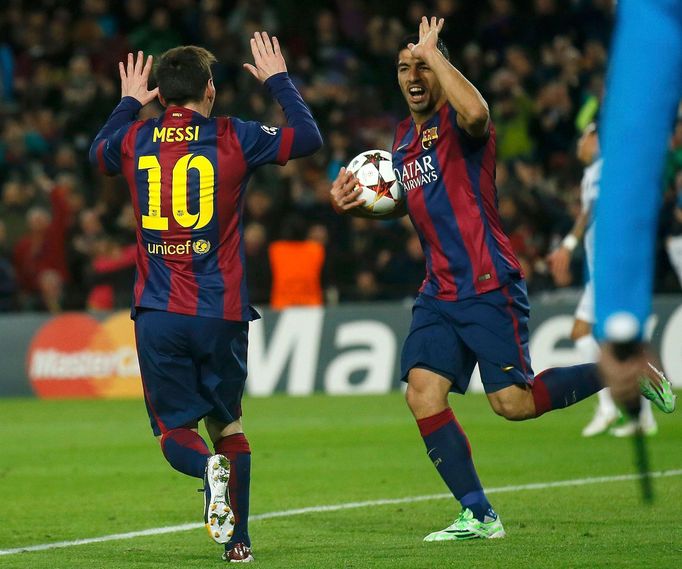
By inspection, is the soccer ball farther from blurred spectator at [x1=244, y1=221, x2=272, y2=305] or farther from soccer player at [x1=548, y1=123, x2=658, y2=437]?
blurred spectator at [x1=244, y1=221, x2=272, y2=305]

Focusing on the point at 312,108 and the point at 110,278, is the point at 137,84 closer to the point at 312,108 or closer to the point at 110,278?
the point at 110,278

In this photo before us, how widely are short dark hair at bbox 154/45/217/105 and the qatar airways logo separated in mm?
1060

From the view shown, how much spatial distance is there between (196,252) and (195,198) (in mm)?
223

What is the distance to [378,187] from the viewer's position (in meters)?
6.36

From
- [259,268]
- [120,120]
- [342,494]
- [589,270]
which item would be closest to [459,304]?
[120,120]

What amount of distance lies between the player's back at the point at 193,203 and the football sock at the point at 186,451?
0.50 metres

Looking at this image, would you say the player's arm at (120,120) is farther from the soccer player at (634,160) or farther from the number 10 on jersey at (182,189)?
the soccer player at (634,160)

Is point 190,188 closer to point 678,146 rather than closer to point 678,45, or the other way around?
point 678,45

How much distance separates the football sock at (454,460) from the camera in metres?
5.93

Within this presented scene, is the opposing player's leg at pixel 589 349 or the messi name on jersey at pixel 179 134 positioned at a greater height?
the messi name on jersey at pixel 179 134

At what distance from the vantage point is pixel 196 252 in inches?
223

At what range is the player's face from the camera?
6.02 meters

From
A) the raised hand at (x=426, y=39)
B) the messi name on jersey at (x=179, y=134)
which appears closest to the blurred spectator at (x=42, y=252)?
the messi name on jersey at (x=179, y=134)

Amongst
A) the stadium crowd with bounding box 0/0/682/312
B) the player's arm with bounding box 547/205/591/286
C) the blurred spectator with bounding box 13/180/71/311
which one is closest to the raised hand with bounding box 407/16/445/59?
the player's arm with bounding box 547/205/591/286
